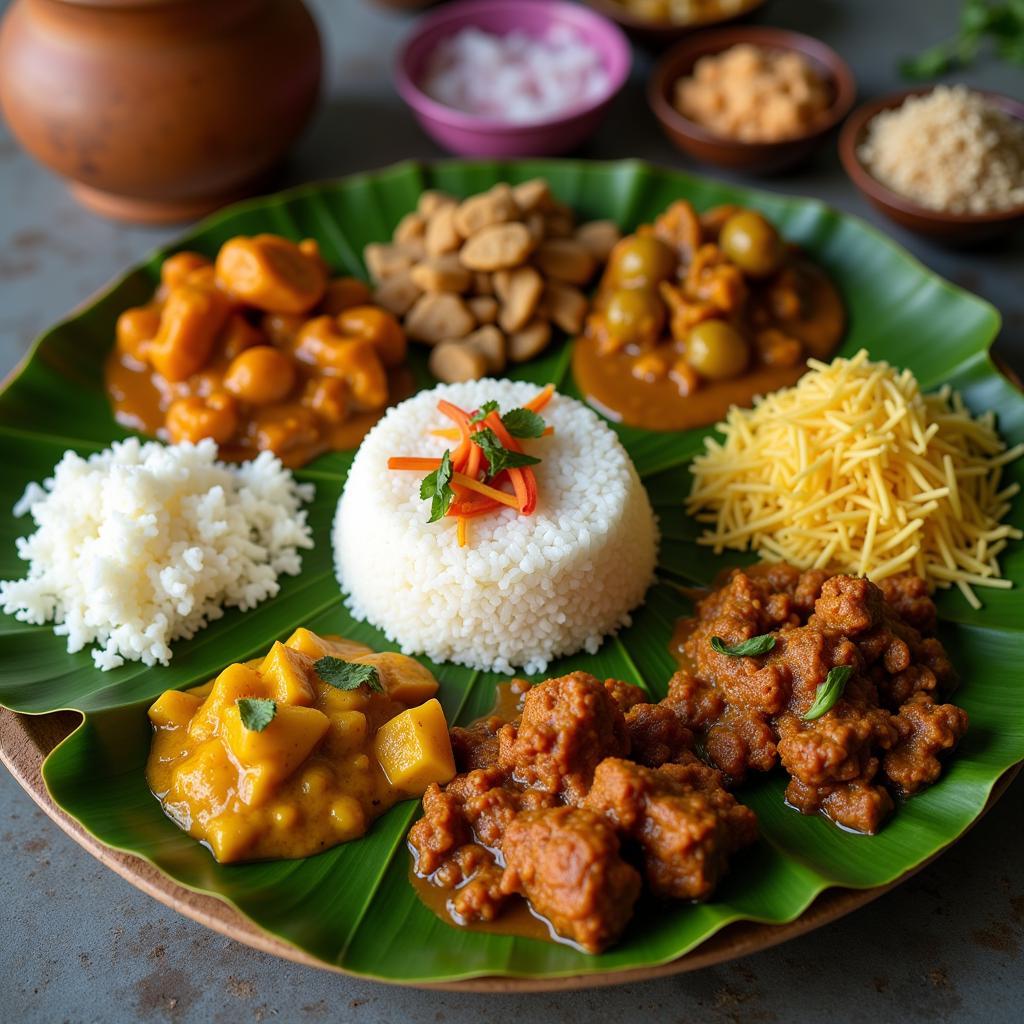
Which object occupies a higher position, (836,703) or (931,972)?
(836,703)

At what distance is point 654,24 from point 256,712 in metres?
5.51

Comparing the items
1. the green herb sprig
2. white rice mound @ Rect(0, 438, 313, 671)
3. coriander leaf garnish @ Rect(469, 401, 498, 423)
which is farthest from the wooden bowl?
white rice mound @ Rect(0, 438, 313, 671)

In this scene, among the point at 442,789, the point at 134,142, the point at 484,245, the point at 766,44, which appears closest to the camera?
the point at 442,789

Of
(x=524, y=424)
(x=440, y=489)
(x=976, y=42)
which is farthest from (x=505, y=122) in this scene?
(x=976, y=42)

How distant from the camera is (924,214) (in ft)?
19.0

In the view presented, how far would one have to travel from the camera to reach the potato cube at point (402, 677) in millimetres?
3939

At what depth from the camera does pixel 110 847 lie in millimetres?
3381

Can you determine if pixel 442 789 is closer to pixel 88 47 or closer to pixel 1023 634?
pixel 1023 634

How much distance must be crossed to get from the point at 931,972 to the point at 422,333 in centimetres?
347

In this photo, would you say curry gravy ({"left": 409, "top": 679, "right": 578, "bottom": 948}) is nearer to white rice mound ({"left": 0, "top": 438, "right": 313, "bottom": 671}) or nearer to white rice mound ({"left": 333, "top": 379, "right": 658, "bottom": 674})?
white rice mound ({"left": 333, "top": 379, "right": 658, "bottom": 674})

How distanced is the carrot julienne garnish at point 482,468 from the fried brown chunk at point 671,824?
1.23m

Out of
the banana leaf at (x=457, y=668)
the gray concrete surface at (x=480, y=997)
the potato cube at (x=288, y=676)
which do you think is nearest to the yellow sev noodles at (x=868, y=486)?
the banana leaf at (x=457, y=668)

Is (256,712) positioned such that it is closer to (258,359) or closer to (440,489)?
(440,489)

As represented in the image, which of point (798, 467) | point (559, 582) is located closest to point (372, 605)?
point (559, 582)
